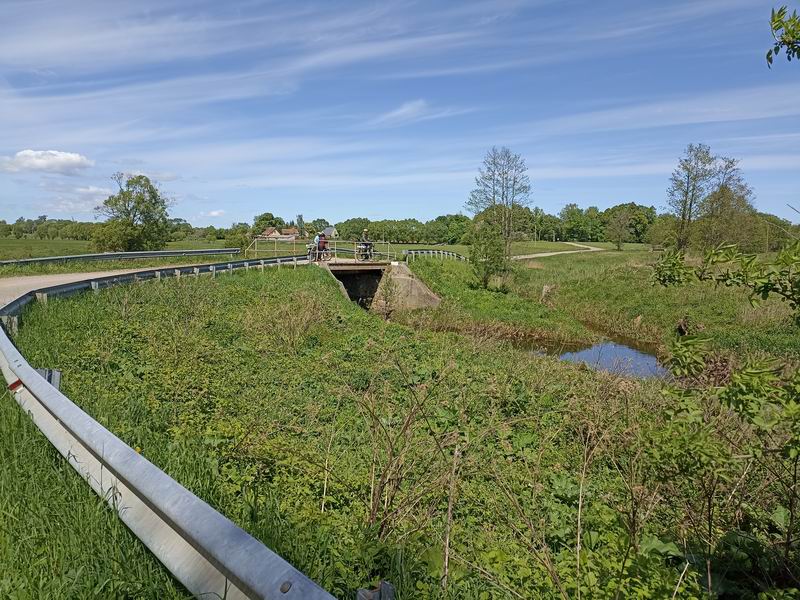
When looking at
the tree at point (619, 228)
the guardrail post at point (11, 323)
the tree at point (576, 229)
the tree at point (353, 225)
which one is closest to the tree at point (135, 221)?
the guardrail post at point (11, 323)

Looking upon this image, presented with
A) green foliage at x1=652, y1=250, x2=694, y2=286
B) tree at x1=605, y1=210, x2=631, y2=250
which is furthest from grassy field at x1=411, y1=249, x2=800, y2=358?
tree at x1=605, y1=210, x2=631, y2=250

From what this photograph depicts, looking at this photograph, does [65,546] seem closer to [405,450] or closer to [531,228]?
[405,450]

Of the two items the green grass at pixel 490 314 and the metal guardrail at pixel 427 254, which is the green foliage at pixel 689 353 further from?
the metal guardrail at pixel 427 254

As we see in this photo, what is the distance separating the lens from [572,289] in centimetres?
3747

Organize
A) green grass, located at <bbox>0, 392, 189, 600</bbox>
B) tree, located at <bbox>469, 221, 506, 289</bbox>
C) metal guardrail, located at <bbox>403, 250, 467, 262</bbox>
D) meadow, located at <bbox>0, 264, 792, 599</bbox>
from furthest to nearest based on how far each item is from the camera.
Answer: metal guardrail, located at <bbox>403, 250, 467, 262</bbox>, tree, located at <bbox>469, 221, 506, 289</bbox>, meadow, located at <bbox>0, 264, 792, 599</bbox>, green grass, located at <bbox>0, 392, 189, 600</bbox>

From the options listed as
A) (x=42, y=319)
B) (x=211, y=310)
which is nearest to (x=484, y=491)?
(x=42, y=319)

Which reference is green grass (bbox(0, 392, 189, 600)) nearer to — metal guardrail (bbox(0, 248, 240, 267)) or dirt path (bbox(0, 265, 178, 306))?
dirt path (bbox(0, 265, 178, 306))

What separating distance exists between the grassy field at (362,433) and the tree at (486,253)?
1761 cm

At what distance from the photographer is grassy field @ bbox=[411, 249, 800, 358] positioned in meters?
23.5

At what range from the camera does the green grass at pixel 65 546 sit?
256 centimetres

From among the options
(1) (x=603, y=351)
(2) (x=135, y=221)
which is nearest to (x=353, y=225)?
(2) (x=135, y=221)

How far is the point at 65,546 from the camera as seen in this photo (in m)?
2.88

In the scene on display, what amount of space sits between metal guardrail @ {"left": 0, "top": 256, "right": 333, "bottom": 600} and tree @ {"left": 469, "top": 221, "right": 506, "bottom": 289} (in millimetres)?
31741

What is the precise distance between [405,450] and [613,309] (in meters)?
29.5
